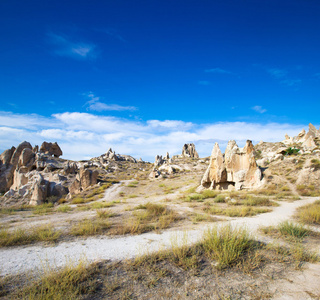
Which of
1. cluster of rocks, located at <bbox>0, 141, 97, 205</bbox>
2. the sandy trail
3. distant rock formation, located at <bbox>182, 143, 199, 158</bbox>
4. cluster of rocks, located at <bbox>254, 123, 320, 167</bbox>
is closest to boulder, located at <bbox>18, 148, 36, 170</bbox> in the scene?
cluster of rocks, located at <bbox>0, 141, 97, 205</bbox>

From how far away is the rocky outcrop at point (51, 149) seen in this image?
143 ft

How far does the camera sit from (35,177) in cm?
2394

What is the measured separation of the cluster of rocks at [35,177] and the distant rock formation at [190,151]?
51891 mm

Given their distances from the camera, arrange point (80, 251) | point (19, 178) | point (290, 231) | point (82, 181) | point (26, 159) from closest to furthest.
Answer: point (80, 251)
point (290, 231)
point (82, 181)
point (19, 178)
point (26, 159)

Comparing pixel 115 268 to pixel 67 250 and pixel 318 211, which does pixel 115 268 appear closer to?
pixel 67 250

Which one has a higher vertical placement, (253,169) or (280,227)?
(253,169)

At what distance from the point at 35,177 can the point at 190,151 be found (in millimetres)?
61511

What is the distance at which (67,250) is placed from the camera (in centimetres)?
459

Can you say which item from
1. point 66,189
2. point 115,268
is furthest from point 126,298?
point 66,189

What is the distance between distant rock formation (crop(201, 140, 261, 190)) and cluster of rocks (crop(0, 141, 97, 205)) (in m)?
17.3

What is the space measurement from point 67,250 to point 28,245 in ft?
4.24

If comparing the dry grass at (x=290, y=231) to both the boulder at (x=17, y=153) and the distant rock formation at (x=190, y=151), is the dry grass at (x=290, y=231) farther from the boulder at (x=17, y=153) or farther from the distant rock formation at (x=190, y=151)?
the distant rock formation at (x=190, y=151)

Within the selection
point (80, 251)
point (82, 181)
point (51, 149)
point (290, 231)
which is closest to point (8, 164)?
point (51, 149)

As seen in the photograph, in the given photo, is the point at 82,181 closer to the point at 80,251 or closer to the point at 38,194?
the point at 38,194
